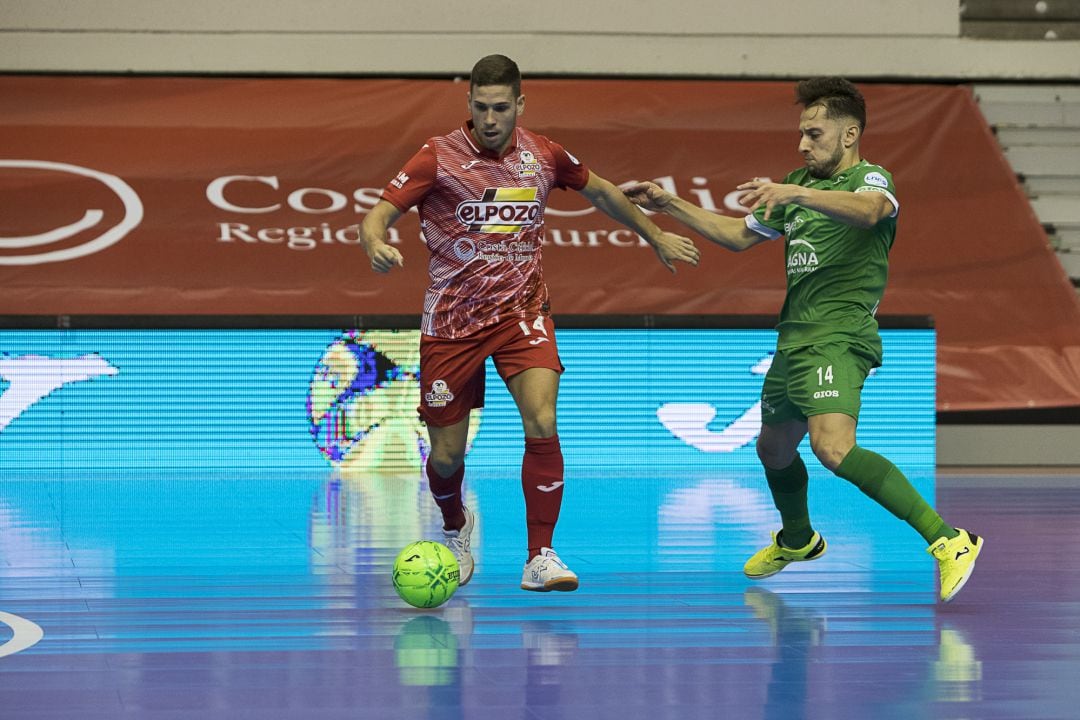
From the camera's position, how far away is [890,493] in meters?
5.45

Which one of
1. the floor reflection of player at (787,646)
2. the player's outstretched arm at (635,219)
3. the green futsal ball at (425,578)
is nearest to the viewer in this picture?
the floor reflection of player at (787,646)

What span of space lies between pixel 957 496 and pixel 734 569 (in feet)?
13.2

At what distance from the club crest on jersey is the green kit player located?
18.2 inches

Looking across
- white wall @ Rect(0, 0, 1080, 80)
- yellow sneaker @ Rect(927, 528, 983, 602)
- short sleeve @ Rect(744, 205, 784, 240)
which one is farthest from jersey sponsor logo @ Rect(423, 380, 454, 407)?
white wall @ Rect(0, 0, 1080, 80)

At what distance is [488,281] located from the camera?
5.69m

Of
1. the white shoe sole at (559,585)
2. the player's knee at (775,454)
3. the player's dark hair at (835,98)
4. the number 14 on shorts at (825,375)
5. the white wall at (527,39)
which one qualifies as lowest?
the white shoe sole at (559,585)

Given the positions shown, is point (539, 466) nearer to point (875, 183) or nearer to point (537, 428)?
point (537, 428)

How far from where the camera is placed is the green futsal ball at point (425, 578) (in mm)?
5176

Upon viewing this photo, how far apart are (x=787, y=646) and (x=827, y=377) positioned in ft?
4.08

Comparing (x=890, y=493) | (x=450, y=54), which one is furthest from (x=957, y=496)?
(x=450, y=54)

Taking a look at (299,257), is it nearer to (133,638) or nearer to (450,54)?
(450,54)

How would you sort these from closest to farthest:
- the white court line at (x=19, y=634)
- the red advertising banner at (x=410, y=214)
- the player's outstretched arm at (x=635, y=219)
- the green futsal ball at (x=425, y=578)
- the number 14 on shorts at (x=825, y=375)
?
1. the white court line at (x=19, y=634)
2. the green futsal ball at (x=425, y=578)
3. the number 14 on shorts at (x=825, y=375)
4. the player's outstretched arm at (x=635, y=219)
5. the red advertising banner at (x=410, y=214)

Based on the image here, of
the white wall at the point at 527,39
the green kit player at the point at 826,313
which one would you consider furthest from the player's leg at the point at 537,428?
the white wall at the point at 527,39

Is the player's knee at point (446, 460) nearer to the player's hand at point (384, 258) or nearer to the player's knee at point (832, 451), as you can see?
the player's hand at point (384, 258)
